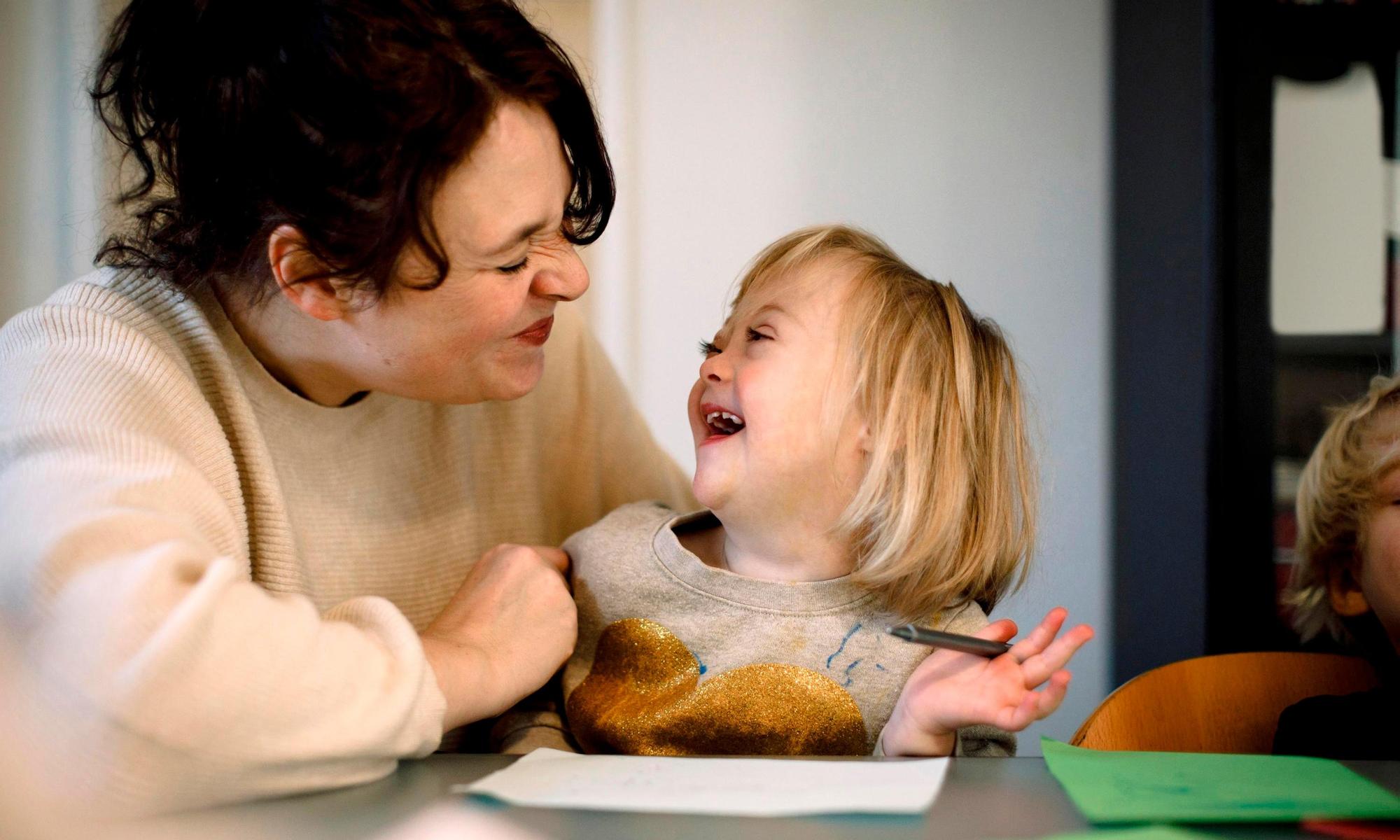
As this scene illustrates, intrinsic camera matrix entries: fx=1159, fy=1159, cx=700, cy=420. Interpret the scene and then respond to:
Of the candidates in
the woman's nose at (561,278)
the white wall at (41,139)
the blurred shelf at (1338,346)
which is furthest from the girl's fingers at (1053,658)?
the white wall at (41,139)

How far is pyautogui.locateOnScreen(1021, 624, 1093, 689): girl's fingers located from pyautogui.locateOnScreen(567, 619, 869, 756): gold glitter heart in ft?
0.58

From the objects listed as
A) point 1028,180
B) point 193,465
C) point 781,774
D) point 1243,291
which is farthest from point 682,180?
point 781,774

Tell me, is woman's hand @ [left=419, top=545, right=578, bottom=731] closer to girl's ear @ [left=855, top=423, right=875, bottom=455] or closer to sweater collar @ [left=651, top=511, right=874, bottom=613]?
sweater collar @ [left=651, top=511, right=874, bottom=613]

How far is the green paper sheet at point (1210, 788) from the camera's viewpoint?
2.08 ft

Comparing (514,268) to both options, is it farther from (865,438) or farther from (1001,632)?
(1001,632)

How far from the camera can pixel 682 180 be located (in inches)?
99.3

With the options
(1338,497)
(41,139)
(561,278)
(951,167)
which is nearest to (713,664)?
(561,278)

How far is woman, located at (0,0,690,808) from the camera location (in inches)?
25.5

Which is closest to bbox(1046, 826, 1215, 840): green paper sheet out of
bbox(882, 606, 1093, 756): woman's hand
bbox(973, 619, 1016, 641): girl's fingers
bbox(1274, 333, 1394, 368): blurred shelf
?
bbox(882, 606, 1093, 756): woman's hand

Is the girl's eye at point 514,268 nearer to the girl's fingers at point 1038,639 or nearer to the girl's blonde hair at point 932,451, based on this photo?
the girl's blonde hair at point 932,451

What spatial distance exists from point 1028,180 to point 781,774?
2164 millimetres

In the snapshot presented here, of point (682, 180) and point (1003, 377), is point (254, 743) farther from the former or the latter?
point (682, 180)

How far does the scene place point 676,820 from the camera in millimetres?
639

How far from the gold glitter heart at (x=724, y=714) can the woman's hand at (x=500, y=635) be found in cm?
9
